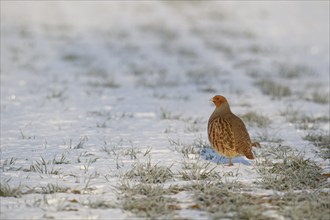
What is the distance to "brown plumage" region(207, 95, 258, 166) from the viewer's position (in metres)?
5.25

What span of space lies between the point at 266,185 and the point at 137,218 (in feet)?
4.68

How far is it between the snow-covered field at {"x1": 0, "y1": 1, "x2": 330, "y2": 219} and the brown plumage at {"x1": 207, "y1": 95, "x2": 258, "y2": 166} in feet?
0.67

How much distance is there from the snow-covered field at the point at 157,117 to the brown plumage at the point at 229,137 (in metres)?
0.20

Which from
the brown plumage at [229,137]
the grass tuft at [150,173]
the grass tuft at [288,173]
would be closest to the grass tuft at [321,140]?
the grass tuft at [288,173]

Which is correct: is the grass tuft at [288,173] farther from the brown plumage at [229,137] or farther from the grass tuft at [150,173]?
the grass tuft at [150,173]

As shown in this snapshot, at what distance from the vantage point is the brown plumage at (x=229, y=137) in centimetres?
525

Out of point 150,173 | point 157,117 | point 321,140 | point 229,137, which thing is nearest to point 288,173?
point 229,137

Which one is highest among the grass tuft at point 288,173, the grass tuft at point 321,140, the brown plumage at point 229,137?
the brown plumage at point 229,137

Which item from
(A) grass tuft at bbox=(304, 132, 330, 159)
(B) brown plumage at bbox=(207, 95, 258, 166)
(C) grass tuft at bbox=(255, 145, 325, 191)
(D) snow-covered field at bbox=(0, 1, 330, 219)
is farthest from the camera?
(A) grass tuft at bbox=(304, 132, 330, 159)

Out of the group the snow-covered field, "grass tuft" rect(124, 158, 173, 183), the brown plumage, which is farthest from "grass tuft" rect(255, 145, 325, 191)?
"grass tuft" rect(124, 158, 173, 183)

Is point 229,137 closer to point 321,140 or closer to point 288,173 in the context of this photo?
point 288,173

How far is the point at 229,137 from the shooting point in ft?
17.3

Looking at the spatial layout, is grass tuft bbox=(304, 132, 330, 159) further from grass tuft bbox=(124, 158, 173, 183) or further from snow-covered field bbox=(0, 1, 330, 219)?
grass tuft bbox=(124, 158, 173, 183)

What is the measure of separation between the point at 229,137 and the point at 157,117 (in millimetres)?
3071
